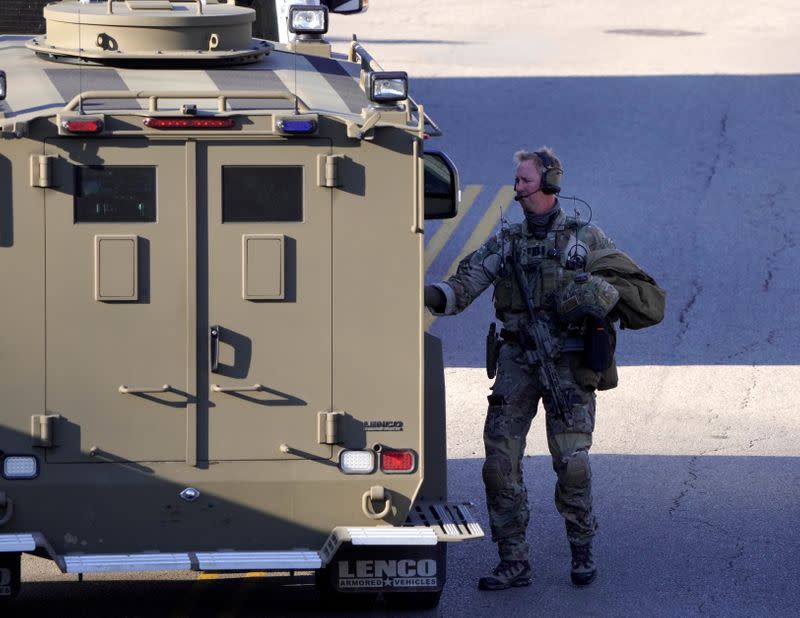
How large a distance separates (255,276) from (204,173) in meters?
0.50

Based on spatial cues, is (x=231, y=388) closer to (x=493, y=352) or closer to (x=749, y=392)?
(x=493, y=352)

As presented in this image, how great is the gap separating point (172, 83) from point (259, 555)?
7.27ft

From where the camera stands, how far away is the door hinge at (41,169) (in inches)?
281

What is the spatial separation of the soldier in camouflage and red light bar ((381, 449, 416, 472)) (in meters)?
1.27

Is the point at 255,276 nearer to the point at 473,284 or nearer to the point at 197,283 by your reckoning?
the point at 197,283

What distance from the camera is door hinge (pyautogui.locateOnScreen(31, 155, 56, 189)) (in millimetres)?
7148

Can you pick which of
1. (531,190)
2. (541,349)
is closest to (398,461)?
(541,349)

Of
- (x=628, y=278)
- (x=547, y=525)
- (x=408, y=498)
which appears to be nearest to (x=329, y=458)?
(x=408, y=498)

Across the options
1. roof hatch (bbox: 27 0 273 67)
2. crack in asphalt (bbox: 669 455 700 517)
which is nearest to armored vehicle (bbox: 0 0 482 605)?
roof hatch (bbox: 27 0 273 67)

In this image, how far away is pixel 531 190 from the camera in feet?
28.6

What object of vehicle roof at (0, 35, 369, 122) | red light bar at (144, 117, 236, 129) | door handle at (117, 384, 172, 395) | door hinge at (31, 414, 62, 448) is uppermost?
vehicle roof at (0, 35, 369, 122)

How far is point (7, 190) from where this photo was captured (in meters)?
7.16

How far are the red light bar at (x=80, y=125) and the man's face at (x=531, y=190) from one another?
2496mm

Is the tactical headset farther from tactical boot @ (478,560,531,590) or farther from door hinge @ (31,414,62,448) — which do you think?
door hinge @ (31,414,62,448)
